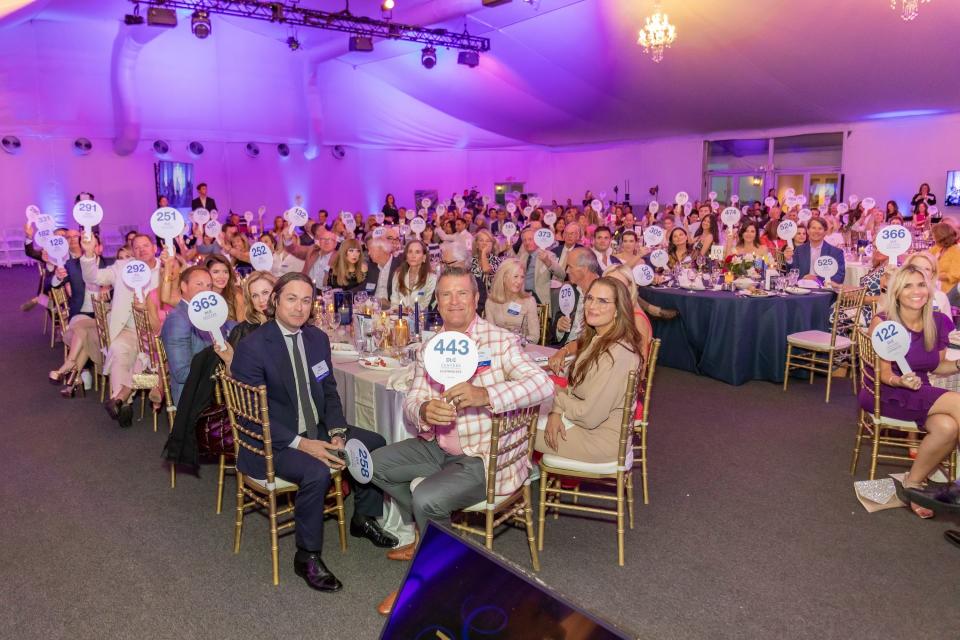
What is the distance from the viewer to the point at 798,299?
6352mm

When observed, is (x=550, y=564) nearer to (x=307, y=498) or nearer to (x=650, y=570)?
(x=650, y=570)

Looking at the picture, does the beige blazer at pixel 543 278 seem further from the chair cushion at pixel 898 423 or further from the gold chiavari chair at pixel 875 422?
the chair cushion at pixel 898 423

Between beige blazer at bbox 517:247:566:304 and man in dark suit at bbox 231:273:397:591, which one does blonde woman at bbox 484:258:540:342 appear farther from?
beige blazer at bbox 517:247:566:304

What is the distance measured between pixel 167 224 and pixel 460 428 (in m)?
3.38

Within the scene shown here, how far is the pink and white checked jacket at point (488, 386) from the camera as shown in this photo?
2.99 m

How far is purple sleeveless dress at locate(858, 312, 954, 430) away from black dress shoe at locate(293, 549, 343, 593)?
3147mm

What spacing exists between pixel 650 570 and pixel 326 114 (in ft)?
62.9

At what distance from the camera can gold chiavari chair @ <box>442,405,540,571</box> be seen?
2.90 meters

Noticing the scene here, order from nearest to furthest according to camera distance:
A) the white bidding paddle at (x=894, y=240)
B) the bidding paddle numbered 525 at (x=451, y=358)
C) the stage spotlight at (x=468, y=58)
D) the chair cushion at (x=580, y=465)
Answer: the bidding paddle numbered 525 at (x=451, y=358) < the chair cushion at (x=580, y=465) < the white bidding paddle at (x=894, y=240) < the stage spotlight at (x=468, y=58)

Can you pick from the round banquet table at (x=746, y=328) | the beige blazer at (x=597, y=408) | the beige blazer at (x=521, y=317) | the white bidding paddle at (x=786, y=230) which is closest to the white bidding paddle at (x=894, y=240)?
the round banquet table at (x=746, y=328)

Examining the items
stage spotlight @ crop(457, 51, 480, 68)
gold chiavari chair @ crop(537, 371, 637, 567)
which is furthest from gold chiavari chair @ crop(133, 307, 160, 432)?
stage spotlight @ crop(457, 51, 480, 68)

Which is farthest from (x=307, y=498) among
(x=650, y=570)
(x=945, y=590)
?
(x=945, y=590)

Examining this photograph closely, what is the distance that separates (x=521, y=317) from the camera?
16.0 ft

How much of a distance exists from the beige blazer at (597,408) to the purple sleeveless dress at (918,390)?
5.86ft
